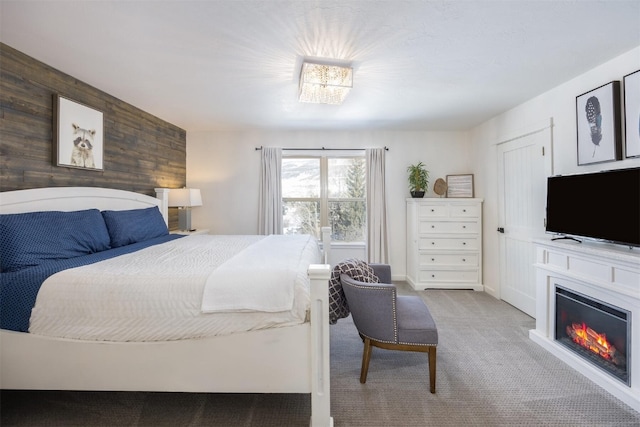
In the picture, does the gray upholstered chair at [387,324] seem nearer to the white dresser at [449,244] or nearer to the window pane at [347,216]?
the white dresser at [449,244]

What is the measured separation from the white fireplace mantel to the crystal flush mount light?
86.1 inches

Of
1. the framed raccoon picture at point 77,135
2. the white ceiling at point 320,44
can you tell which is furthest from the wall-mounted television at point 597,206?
the framed raccoon picture at point 77,135

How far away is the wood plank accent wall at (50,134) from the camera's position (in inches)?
85.7

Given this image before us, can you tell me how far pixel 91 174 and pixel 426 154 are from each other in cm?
432

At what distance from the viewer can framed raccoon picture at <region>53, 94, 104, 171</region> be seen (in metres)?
2.51

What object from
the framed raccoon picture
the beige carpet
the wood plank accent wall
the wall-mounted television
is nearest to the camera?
the beige carpet

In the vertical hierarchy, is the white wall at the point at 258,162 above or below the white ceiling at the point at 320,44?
below

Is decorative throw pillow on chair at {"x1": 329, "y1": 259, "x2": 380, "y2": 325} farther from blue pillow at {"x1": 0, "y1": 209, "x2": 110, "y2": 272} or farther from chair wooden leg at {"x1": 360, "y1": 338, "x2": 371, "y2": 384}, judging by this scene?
blue pillow at {"x1": 0, "y1": 209, "x2": 110, "y2": 272}

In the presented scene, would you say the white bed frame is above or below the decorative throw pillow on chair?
below

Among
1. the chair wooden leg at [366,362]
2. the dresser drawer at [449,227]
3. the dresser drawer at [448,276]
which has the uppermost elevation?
the dresser drawer at [449,227]

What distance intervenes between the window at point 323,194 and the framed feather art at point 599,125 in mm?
2686

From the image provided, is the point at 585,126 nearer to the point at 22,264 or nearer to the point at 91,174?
the point at 22,264

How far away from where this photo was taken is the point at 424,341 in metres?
1.98

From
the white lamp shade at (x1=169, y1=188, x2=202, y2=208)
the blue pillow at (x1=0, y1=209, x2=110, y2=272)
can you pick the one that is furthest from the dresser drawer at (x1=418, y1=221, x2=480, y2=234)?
the blue pillow at (x1=0, y1=209, x2=110, y2=272)
